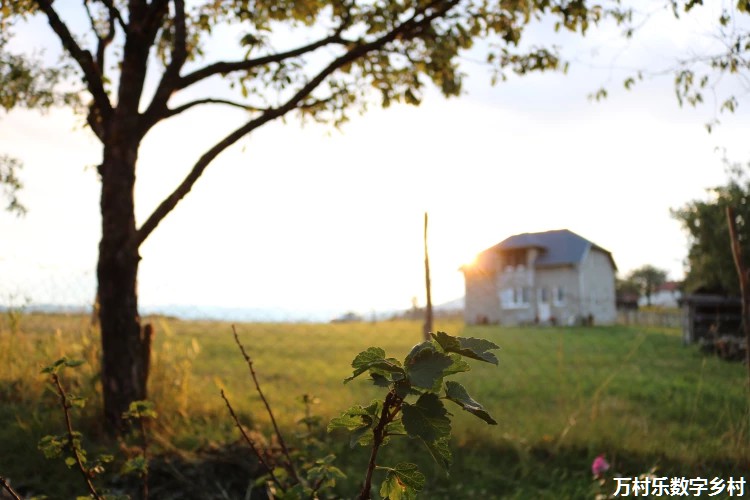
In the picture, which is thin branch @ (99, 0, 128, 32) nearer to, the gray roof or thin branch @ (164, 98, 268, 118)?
thin branch @ (164, 98, 268, 118)

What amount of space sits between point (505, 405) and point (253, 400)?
3269 millimetres

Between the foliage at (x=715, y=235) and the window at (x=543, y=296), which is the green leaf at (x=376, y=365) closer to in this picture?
the foliage at (x=715, y=235)

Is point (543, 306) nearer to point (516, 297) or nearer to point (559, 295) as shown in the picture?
point (559, 295)

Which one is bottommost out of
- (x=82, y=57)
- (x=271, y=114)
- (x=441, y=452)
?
(x=441, y=452)

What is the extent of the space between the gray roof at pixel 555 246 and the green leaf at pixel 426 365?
3905 centimetres

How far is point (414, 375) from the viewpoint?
1.34 m

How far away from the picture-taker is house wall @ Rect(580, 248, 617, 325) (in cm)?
3909

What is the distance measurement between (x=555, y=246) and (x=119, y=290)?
36.5 m

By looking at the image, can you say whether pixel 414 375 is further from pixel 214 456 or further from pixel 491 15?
pixel 491 15

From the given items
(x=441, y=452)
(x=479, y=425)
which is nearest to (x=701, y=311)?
(x=479, y=425)

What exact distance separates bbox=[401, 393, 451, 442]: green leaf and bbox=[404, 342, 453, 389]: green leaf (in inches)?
1.9

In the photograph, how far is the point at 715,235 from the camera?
21.2 m

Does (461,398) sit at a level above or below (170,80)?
below

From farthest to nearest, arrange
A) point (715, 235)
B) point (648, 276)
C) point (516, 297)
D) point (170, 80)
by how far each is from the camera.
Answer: point (648, 276) → point (516, 297) → point (715, 235) → point (170, 80)
